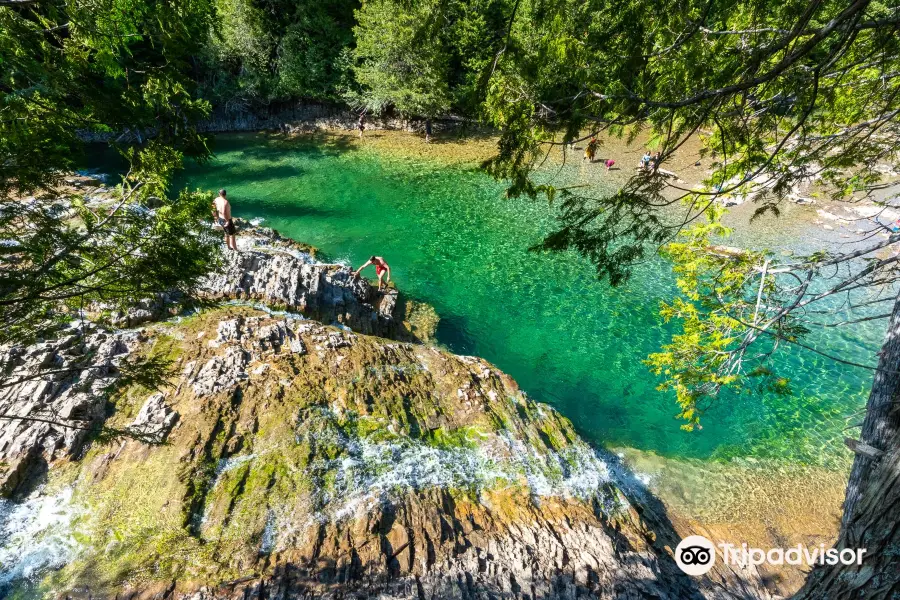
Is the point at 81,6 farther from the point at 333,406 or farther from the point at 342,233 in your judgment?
the point at 342,233

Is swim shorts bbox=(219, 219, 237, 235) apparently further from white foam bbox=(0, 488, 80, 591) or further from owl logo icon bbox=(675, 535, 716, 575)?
owl logo icon bbox=(675, 535, 716, 575)

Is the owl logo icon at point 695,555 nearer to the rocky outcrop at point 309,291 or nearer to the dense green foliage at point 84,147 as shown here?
the rocky outcrop at point 309,291

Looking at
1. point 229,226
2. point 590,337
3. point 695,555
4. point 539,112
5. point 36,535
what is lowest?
point 695,555

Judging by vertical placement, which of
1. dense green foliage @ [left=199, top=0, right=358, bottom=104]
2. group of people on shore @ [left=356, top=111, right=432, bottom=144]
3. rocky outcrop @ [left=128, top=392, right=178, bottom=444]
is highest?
dense green foliage @ [left=199, top=0, right=358, bottom=104]

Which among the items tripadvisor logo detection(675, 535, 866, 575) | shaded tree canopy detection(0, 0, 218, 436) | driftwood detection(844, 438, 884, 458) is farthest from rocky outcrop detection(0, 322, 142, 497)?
tripadvisor logo detection(675, 535, 866, 575)

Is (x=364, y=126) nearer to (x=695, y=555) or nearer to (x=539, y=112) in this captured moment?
(x=539, y=112)

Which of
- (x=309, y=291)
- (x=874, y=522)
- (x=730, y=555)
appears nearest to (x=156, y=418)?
(x=309, y=291)
